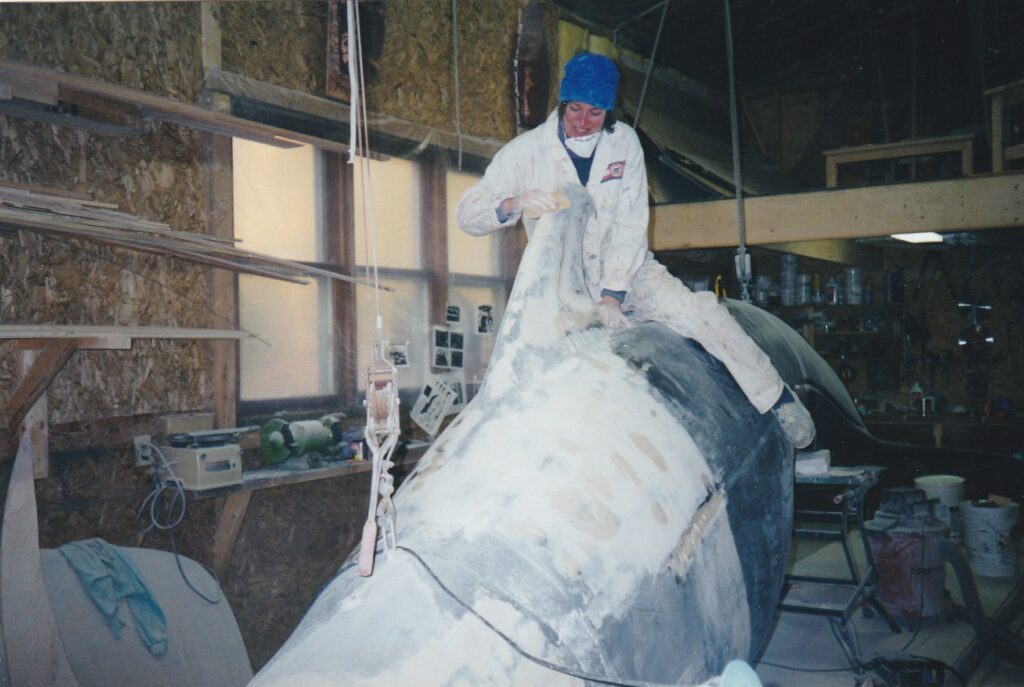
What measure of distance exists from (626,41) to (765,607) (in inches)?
221

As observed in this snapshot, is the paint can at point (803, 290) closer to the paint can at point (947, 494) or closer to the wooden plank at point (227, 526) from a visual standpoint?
the paint can at point (947, 494)

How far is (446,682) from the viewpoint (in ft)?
4.35

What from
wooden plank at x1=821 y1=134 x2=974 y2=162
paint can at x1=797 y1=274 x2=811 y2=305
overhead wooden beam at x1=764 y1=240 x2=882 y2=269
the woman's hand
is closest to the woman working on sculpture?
the woman's hand

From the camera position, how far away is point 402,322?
17.6 feet

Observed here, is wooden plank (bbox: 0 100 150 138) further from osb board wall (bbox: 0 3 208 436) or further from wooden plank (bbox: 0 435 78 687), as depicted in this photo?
wooden plank (bbox: 0 435 78 687)

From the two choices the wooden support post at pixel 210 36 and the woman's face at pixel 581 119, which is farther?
the wooden support post at pixel 210 36

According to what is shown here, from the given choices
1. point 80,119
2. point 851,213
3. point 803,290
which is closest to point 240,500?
point 80,119

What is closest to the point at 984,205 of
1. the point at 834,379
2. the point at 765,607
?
the point at 834,379

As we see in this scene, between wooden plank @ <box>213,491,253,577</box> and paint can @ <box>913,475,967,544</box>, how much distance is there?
4441 mm

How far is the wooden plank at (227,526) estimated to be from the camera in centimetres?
418

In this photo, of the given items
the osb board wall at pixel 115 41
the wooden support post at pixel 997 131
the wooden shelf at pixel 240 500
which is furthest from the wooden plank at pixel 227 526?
the wooden support post at pixel 997 131

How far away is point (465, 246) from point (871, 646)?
335 centimetres

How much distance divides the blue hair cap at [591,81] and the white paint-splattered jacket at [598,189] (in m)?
0.16

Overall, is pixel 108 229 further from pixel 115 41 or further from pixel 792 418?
pixel 792 418
